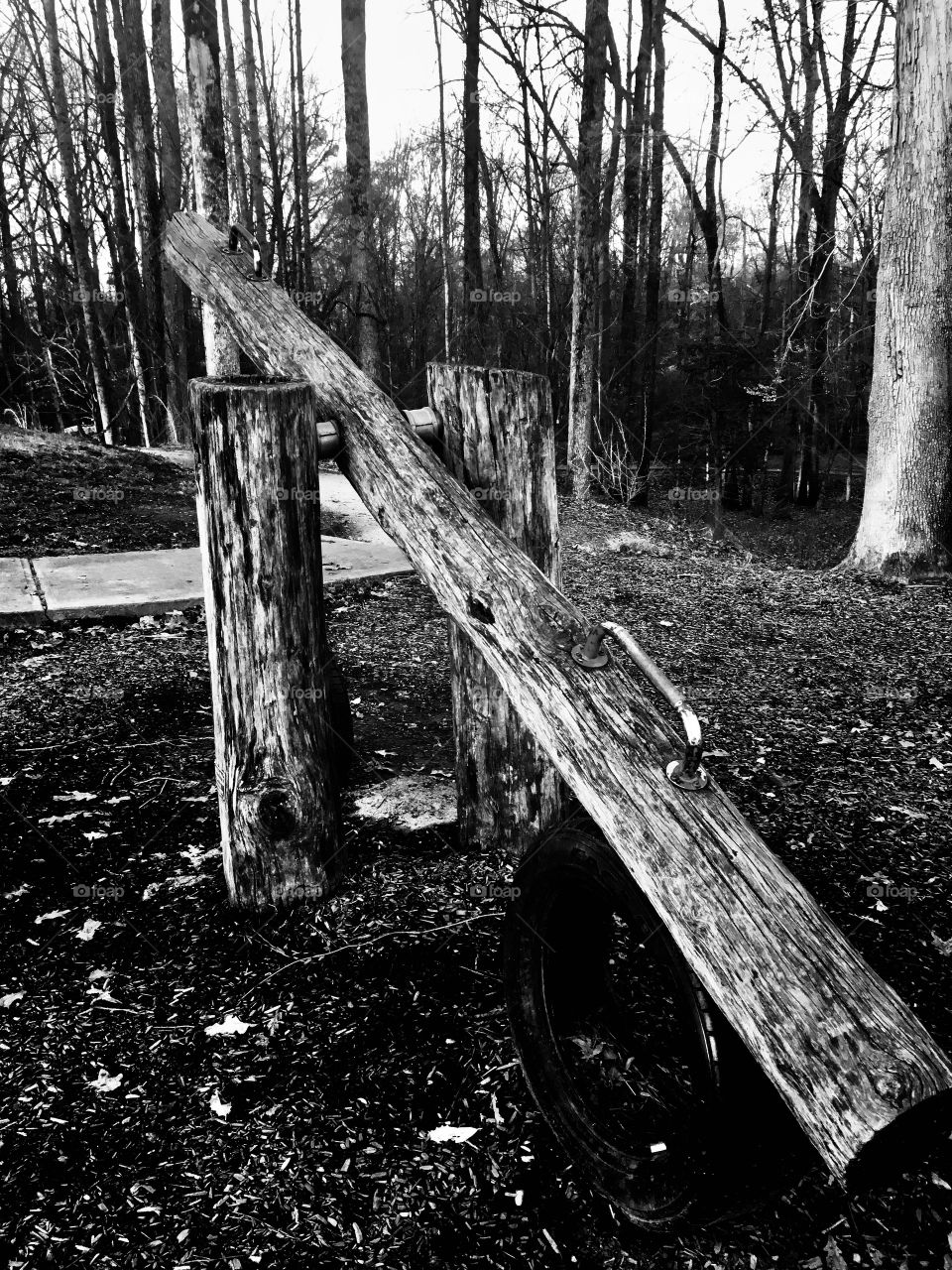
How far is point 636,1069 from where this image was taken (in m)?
2.18

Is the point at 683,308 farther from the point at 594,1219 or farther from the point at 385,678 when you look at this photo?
the point at 594,1219

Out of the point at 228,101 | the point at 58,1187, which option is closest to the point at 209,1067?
the point at 58,1187

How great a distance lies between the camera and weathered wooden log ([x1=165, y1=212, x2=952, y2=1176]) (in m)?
1.34

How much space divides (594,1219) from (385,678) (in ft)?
11.3

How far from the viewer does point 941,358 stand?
7.03 m

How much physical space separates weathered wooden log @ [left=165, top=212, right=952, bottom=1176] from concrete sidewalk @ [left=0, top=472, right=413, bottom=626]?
3.17 m

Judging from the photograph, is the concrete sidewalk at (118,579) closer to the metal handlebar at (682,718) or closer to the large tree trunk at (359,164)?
the metal handlebar at (682,718)

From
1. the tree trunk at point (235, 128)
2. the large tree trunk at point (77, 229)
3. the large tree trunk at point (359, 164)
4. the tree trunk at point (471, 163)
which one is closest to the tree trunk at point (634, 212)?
the tree trunk at point (471, 163)

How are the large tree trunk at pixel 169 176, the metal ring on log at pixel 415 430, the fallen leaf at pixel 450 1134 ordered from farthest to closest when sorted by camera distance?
the large tree trunk at pixel 169 176 < the metal ring on log at pixel 415 430 < the fallen leaf at pixel 450 1134

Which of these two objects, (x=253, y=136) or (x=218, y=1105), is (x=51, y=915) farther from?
(x=253, y=136)

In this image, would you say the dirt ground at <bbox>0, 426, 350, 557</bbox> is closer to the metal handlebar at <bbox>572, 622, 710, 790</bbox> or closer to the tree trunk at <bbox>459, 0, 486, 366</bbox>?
the tree trunk at <bbox>459, 0, 486, 366</bbox>

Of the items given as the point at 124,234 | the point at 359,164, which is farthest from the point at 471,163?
the point at 124,234

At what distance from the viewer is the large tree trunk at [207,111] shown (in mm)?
9430

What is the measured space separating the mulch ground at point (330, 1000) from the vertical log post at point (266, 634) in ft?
0.73
